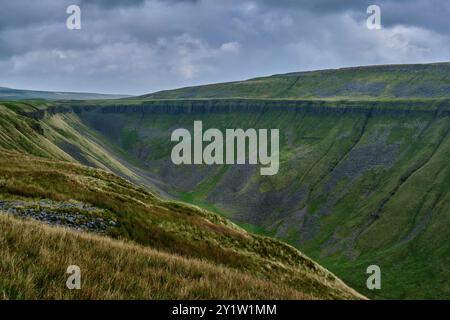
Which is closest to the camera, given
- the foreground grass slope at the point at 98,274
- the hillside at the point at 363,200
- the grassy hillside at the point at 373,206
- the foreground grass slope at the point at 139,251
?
the foreground grass slope at the point at 98,274

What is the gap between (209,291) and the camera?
33.7 feet

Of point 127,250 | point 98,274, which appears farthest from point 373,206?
point 98,274

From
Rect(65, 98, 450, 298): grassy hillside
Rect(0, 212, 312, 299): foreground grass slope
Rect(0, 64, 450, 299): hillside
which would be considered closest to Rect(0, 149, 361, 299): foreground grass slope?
Rect(0, 212, 312, 299): foreground grass slope

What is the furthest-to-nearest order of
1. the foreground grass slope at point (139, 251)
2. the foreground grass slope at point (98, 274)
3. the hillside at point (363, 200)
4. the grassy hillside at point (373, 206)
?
the grassy hillside at point (373, 206) < the hillside at point (363, 200) < the foreground grass slope at point (139, 251) < the foreground grass slope at point (98, 274)

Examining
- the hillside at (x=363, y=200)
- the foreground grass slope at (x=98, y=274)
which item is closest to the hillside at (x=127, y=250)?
the foreground grass slope at (x=98, y=274)

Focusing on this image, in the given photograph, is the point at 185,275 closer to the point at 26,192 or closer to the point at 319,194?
the point at 26,192

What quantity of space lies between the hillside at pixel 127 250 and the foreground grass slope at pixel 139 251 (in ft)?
0.11

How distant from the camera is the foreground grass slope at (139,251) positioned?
31.1 ft

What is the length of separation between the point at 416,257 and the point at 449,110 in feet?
319

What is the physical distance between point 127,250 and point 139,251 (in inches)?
31.4

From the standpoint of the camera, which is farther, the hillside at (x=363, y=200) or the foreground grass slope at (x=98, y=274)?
the hillside at (x=363, y=200)

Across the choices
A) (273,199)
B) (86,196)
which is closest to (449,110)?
(273,199)

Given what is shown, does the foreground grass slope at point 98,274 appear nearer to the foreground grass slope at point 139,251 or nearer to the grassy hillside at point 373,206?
the foreground grass slope at point 139,251
